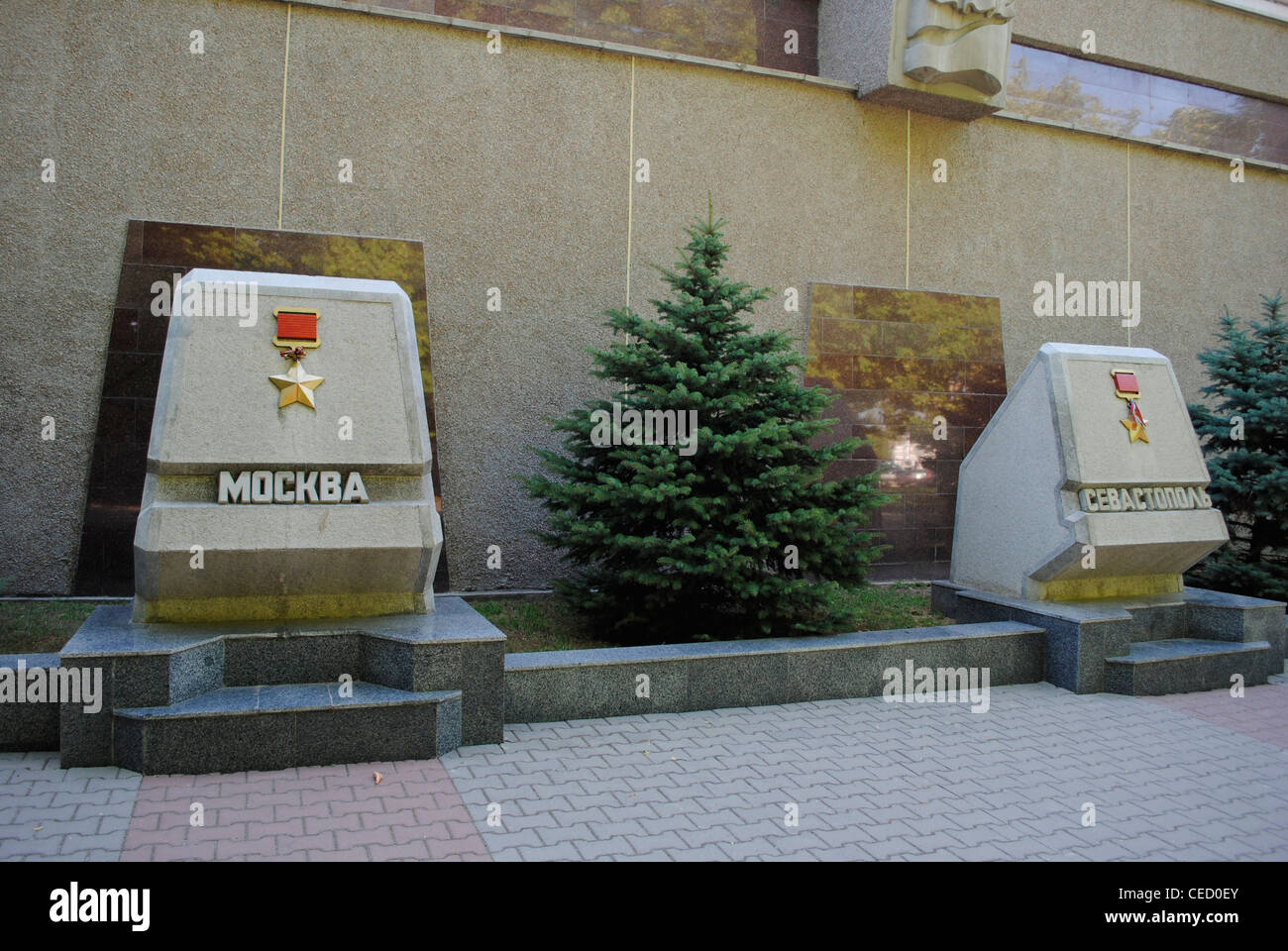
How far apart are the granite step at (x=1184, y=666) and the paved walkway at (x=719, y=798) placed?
813 millimetres

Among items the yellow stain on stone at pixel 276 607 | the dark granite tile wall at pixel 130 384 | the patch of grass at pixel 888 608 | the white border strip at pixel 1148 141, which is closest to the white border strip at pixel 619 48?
the white border strip at pixel 1148 141

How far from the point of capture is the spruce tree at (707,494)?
256 inches

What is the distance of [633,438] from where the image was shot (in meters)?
6.83

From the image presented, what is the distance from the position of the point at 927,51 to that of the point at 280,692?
8.87 metres

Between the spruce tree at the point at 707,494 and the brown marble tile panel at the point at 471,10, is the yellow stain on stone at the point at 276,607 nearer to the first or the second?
the spruce tree at the point at 707,494

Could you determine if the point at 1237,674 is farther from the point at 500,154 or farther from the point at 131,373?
the point at 131,373

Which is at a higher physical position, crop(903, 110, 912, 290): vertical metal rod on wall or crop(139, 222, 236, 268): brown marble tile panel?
crop(903, 110, 912, 290): vertical metal rod on wall

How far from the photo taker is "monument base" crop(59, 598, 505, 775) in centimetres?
459

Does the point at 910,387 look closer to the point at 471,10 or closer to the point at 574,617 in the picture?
the point at 574,617

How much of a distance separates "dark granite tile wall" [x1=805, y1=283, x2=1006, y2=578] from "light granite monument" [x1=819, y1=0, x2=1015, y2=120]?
2.13 meters

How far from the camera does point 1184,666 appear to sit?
23.0ft

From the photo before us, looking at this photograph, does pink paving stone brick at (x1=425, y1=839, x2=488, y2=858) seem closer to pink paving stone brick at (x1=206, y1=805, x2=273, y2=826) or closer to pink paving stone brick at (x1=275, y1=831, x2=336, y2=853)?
pink paving stone brick at (x1=275, y1=831, x2=336, y2=853)

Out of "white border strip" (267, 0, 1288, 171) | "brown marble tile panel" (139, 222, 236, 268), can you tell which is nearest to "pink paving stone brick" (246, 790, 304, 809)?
"brown marble tile panel" (139, 222, 236, 268)

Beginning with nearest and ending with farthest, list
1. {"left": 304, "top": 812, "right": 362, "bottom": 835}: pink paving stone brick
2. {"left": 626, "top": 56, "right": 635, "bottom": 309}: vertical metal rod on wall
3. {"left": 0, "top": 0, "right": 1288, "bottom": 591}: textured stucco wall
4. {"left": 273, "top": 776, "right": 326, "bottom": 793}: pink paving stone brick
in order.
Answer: {"left": 304, "top": 812, "right": 362, "bottom": 835}: pink paving stone brick
{"left": 273, "top": 776, "right": 326, "bottom": 793}: pink paving stone brick
{"left": 0, "top": 0, "right": 1288, "bottom": 591}: textured stucco wall
{"left": 626, "top": 56, "right": 635, "bottom": 309}: vertical metal rod on wall
